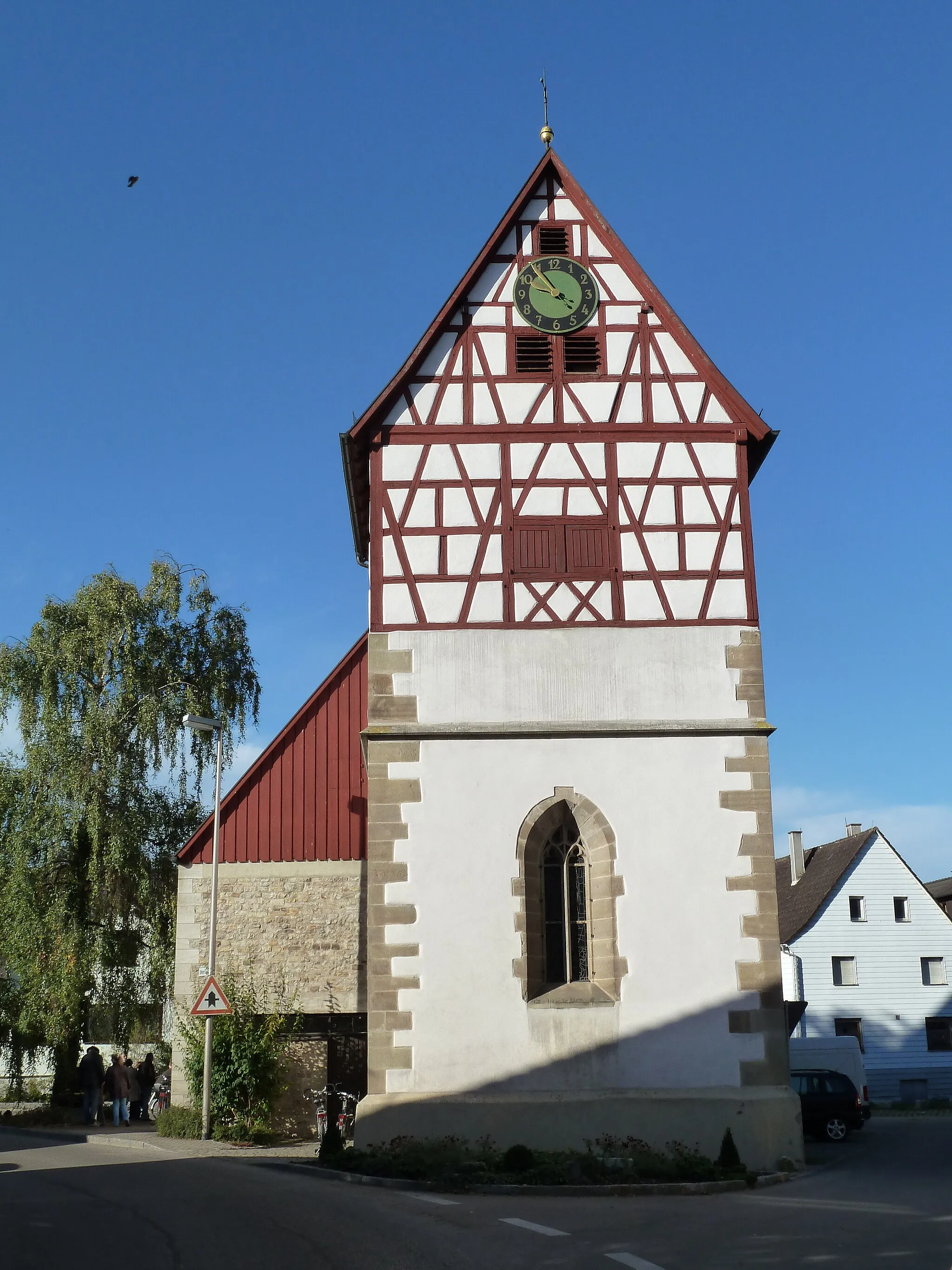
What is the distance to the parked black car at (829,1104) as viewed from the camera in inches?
967

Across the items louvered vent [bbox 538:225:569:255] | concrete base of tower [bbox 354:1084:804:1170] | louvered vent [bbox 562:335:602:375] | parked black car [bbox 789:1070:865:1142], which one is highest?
louvered vent [bbox 538:225:569:255]

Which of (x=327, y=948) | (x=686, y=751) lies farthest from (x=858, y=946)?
(x=686, y=751)

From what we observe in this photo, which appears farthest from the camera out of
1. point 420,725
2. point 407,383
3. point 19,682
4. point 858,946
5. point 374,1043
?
point 858,946

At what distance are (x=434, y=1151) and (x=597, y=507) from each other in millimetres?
7773

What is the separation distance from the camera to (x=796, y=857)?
46.4 m

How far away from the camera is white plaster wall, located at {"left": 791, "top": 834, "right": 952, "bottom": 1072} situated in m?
40.5

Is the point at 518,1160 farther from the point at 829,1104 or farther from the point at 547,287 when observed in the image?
the point at 829,1104

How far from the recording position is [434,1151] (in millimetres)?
14141

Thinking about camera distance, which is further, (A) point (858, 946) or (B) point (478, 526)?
(A) point (858, 946)

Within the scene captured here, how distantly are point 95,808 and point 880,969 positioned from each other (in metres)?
25.7

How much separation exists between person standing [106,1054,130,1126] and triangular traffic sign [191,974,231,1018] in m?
6.37

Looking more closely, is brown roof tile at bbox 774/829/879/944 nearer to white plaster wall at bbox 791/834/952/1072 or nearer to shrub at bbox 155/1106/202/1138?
white plaster wall at bbox 791/834/952/1072

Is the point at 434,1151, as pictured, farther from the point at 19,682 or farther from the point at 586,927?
the point at 19,682

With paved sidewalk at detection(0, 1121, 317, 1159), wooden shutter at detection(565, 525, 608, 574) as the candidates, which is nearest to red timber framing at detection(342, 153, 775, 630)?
wooden shutter at detection(565, 525, 608, 574)
